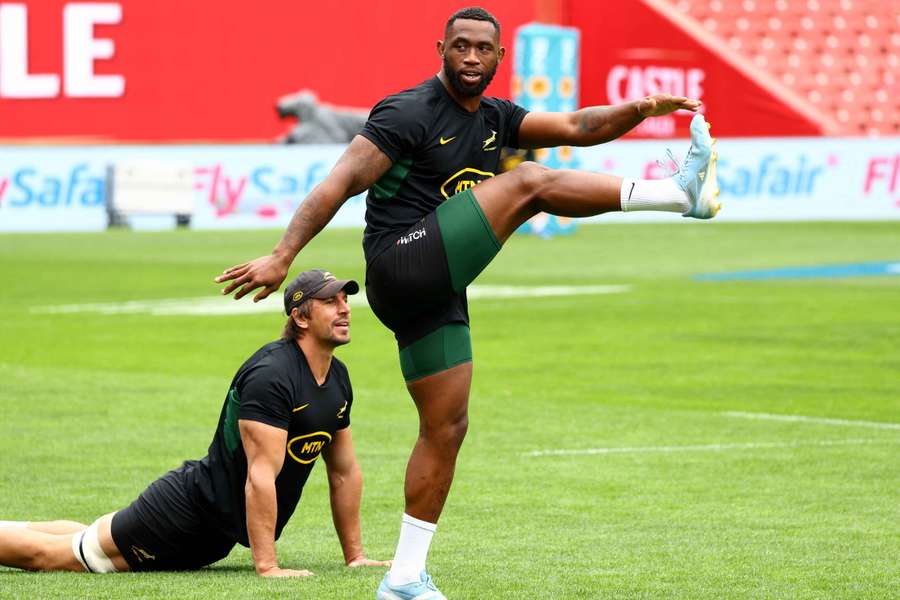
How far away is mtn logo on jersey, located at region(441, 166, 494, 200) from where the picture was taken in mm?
6562

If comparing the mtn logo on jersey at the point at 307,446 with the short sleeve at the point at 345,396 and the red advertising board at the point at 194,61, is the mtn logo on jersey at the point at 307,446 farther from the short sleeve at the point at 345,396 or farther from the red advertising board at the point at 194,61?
the red advertising board at the point at 194,61

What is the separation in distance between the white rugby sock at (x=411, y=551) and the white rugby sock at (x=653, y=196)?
55.3 inches

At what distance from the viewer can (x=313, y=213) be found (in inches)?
240

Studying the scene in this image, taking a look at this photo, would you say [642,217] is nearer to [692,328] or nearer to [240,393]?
[692,328]

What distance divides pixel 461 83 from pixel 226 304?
15.0 metres

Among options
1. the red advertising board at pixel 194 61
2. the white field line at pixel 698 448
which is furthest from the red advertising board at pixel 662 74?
the white field line at pixel 698 448

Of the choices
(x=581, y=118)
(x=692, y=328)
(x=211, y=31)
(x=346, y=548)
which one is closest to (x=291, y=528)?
(x=346, y=548)

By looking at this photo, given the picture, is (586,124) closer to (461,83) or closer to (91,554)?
(461,83)

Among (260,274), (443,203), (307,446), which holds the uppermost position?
(443,203)

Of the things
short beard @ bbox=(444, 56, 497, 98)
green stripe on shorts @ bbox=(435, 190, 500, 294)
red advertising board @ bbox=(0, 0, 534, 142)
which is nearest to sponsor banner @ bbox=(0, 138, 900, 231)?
red advertising board @ bbox=(0, 0, 534, 142)

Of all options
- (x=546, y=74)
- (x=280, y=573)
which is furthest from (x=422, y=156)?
(x=546, y=74)

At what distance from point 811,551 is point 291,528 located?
2.53 meters

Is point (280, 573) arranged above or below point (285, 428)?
below

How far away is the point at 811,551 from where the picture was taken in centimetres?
773
